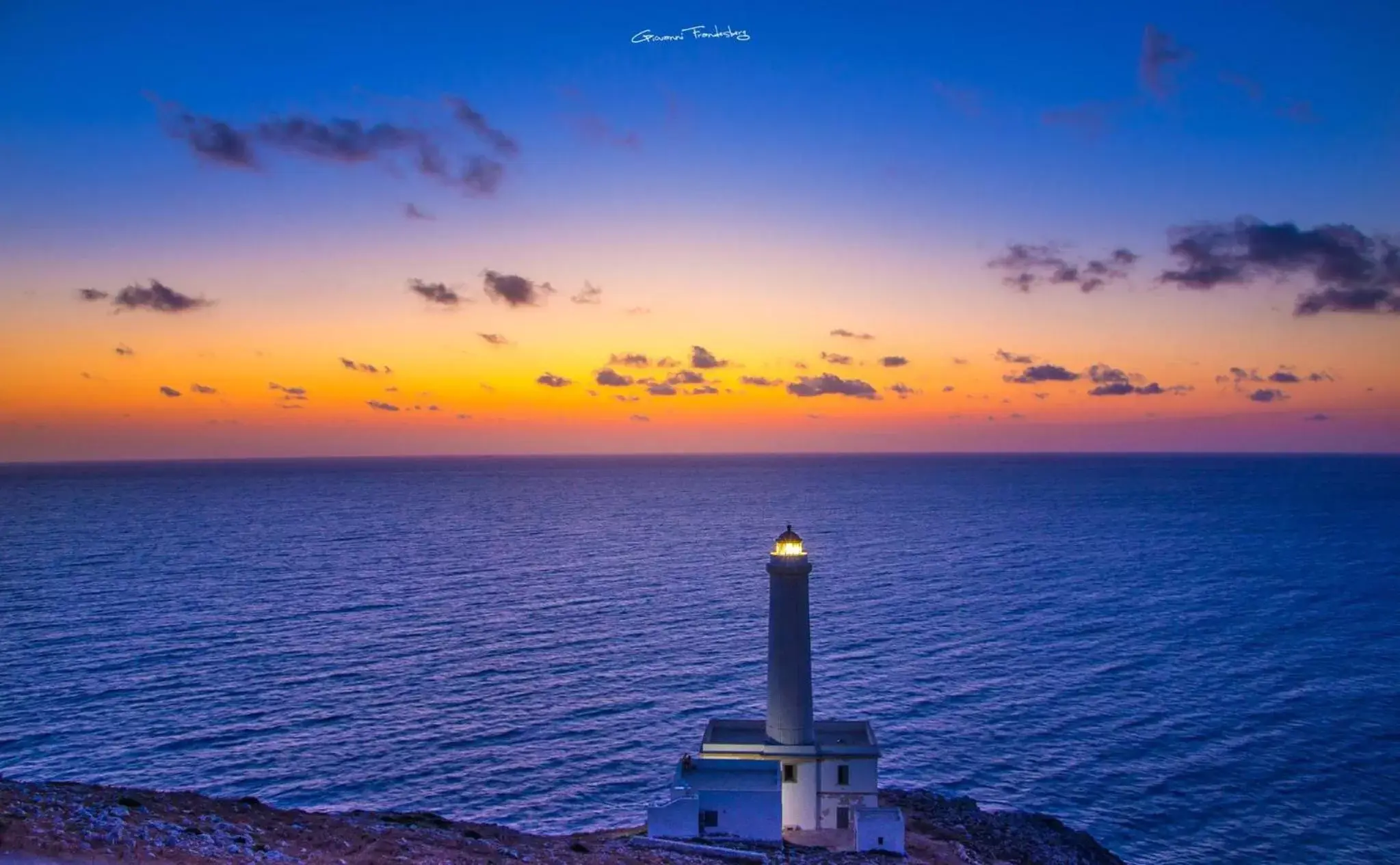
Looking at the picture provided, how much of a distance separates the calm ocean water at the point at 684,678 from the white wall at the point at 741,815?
10.2 metres

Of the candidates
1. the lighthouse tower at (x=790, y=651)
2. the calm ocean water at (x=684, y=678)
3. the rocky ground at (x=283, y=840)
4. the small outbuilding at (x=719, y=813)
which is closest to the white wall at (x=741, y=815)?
the small outbuilding at (x=719, y=813)

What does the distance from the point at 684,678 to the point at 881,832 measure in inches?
1214

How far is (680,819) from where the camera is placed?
3022 cm

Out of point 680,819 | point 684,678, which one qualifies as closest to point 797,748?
point 680,819

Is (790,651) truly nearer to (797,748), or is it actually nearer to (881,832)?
(797,748)

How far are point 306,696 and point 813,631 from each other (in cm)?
3711

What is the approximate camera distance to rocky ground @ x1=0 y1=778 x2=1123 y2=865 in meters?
21.0

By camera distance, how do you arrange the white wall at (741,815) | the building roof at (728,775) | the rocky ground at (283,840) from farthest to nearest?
the building roof at (728,775)
the white wall at (741,815)
the rocky ground at (283,840)

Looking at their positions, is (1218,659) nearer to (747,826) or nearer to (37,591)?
(747,826)

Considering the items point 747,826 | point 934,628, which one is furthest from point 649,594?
point 747,826

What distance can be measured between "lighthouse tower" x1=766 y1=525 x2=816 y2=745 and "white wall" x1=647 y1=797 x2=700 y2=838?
524 cm

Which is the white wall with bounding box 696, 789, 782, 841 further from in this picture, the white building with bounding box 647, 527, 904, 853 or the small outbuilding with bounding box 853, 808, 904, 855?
the small outbuilding with bounding box 853, 808, 904, 855

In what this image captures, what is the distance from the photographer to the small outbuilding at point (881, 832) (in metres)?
30.8

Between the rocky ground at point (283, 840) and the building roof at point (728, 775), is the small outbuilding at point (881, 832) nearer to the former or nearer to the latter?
the rocky ground at point (283, 840)
